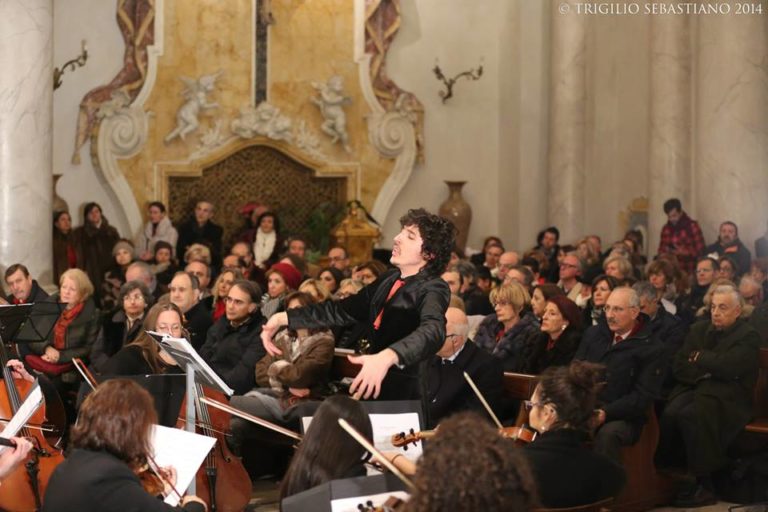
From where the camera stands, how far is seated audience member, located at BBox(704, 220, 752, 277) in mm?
11570

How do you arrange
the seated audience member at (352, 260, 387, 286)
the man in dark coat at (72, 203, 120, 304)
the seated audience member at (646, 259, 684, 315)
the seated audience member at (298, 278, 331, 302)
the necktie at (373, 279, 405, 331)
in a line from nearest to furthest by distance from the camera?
the necktie at (373, 279, 405, 331)
the seated audience member at (298, 278, 331, 302)
the seated audience member at (352, 260, 387, 286)
the seated audience member at (646, 259, 684, 315)
the man in dark coat at (72, 203, 120, 304)

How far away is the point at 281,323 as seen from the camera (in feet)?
17.3

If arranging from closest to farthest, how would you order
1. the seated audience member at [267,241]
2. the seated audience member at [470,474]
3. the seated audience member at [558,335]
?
the seated audience member at [470,474]
the seated audience member at [558,335]
the seated audience member at [267,241]

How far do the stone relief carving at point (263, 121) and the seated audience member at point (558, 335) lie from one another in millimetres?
8543

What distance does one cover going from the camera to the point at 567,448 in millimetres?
4711

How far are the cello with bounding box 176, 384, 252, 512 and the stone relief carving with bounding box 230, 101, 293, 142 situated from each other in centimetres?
941

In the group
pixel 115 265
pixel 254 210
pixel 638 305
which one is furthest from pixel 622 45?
pixel 638 305

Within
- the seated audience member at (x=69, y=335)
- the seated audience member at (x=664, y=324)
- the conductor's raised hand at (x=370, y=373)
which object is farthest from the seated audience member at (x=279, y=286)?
the conductor's raised hand at (x=370, y=373)

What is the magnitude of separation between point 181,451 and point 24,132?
675 cm

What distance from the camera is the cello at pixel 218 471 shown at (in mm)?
6016

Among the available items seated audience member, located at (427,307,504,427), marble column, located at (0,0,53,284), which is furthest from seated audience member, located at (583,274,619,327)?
marble column, located at (0,0,53,284)

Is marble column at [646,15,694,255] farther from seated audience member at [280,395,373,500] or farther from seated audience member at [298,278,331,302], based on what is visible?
seated audience member at [280,395,373,500]

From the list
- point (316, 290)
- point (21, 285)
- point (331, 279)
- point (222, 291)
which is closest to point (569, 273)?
point (331, 279)

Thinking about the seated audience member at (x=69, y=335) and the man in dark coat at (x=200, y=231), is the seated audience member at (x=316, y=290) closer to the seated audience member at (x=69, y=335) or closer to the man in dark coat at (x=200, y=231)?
the seated audience member at (x=69, y=335)
